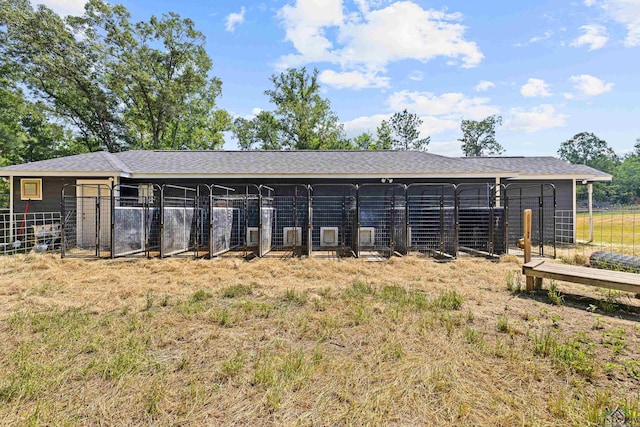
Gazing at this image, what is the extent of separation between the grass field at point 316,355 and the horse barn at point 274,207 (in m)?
3.32

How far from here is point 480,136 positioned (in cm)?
5234

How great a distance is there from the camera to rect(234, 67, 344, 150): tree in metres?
28.5

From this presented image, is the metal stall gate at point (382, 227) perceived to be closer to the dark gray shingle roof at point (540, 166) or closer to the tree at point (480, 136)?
the dark gray shingle roof at point (540, 166)

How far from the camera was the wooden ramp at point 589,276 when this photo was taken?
152 inches

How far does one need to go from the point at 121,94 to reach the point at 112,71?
1.62 meters

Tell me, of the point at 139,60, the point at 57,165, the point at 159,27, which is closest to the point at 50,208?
the point at 57,165

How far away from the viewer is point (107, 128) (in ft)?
77.9

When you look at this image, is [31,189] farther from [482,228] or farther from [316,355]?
[482,228]

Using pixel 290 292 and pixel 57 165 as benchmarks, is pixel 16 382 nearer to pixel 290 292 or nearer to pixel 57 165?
pixel 290 292

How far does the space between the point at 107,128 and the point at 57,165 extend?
15.9 meters

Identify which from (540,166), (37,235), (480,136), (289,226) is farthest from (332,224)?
Result: (480,136)

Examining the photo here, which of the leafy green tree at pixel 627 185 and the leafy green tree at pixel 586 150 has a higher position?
the leafy green tree at pixel 586 150

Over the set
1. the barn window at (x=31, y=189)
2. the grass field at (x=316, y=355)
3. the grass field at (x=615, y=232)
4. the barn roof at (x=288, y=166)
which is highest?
the barn roof at (x=288, y=166)

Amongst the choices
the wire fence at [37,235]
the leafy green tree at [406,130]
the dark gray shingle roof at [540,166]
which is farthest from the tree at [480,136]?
the wire fence at [37,235]
